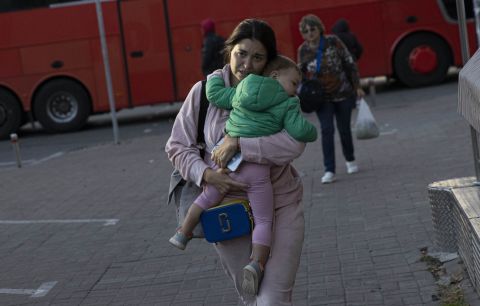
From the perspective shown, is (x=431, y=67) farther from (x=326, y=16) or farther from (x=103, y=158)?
(x=103, y=158)

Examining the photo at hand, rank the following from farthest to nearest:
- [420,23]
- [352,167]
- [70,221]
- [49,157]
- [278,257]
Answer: [420,23], [49,157], [352,167], [70,221], [278,257]

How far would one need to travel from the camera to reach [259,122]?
404 centimetres

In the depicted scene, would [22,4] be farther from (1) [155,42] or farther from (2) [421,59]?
(2) [421,59]

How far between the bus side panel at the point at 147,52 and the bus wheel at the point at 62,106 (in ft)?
3.59

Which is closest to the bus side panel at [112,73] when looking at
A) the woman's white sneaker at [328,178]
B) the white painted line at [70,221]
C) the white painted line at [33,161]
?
the white painted line at [33,161]

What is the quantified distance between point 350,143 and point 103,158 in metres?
5.49

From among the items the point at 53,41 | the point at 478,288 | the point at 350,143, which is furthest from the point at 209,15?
the point at 478,288

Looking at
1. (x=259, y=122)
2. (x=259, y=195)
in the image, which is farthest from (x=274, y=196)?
(x=259, y=122)

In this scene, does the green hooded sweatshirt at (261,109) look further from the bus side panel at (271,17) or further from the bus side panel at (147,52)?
the bus side panel at (147,52)

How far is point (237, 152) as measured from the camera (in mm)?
4062

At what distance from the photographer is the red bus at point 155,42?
63.4 ft

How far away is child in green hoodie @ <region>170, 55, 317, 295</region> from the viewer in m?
3.99

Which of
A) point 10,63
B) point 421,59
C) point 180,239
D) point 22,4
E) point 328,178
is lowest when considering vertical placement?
point 328,178

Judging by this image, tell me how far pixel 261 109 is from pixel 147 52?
15.8 metres
